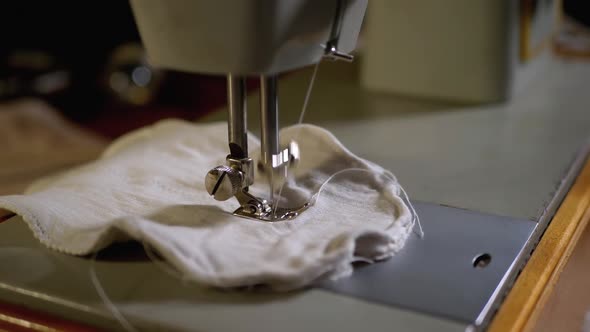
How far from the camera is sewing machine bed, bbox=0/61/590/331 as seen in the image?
58 centimetres

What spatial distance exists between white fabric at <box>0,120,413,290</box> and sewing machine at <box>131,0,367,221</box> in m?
0.03

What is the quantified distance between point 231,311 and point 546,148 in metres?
0.59

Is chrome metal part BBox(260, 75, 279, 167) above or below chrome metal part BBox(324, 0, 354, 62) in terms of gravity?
below

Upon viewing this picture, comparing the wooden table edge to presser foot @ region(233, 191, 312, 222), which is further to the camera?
presser foot @ region(233, 191, 312, 222)

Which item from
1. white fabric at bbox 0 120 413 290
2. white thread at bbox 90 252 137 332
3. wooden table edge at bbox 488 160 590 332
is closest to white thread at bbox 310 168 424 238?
white fabric at bbox 0 120 413 290

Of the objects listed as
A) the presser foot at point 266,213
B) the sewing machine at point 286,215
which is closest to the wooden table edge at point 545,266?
the sewing machine at point 286,215

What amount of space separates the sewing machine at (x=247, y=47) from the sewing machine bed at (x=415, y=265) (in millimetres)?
123

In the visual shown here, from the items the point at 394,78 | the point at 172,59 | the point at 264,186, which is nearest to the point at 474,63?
the point at 394,78

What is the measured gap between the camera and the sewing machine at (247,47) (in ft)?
2.04

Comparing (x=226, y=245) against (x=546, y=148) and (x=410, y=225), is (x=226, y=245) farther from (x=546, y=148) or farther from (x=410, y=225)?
(x=546, y=148)

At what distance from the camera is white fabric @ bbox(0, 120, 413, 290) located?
2.01 feet

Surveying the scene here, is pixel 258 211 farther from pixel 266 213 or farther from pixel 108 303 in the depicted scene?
pixel 108 303

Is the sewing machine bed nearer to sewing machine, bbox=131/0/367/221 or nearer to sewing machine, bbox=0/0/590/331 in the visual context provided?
sewing machine, bbox=0/0/590/331

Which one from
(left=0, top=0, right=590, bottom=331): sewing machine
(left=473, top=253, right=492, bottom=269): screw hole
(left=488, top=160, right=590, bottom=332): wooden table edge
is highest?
(left=0, top=0, right=590, bottom=331): sewing machine
